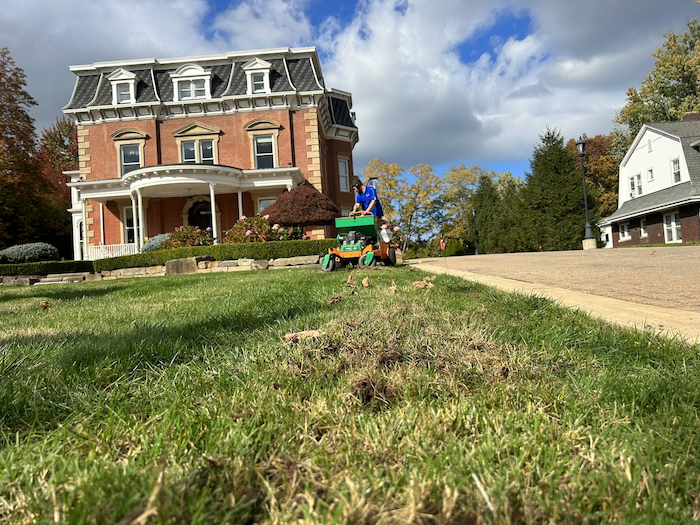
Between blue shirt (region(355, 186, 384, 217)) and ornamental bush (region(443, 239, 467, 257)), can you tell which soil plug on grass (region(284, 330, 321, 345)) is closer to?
blue shirt (region(355, 186, 384, 217))

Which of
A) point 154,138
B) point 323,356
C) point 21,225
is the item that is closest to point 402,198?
point 154,138

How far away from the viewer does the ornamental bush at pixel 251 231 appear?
16.3 m

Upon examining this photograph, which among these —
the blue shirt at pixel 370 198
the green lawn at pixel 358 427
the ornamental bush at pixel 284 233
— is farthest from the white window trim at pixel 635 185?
the green lawn at pixel 358 427

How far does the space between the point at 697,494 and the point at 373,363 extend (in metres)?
1.09

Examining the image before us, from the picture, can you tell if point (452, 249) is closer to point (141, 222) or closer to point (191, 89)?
point (191, 89)

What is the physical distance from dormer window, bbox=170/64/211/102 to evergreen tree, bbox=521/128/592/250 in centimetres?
2070

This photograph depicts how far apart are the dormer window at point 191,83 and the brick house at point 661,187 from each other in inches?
967

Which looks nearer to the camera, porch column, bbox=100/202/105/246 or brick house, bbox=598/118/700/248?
porch column, bbox=100/202/105/246

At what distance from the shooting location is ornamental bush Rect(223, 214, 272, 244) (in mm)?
16281

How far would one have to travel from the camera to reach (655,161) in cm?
2664

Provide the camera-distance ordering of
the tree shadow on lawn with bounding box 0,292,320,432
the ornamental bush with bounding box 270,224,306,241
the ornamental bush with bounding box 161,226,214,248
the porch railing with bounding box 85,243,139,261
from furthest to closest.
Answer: the porch railing with bounding box 85,243,139,261, the ornamental bush with bounding box 161,226,214,248, the ornamental bush with bounding box 270,224,306,241, the tree shadow on lawn with bounding box 0,292,320,432

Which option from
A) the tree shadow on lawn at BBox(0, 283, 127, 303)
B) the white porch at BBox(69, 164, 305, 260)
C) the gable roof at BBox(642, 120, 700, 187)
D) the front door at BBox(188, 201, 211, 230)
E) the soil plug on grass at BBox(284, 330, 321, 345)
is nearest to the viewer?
the soil plug on grass at BBox(284, 330, 321, 345)

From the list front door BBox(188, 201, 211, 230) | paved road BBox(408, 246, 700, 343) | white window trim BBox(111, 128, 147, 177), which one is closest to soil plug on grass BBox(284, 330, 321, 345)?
paved road BBox(408, 246, 700, 343)

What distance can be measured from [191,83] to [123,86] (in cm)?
345
